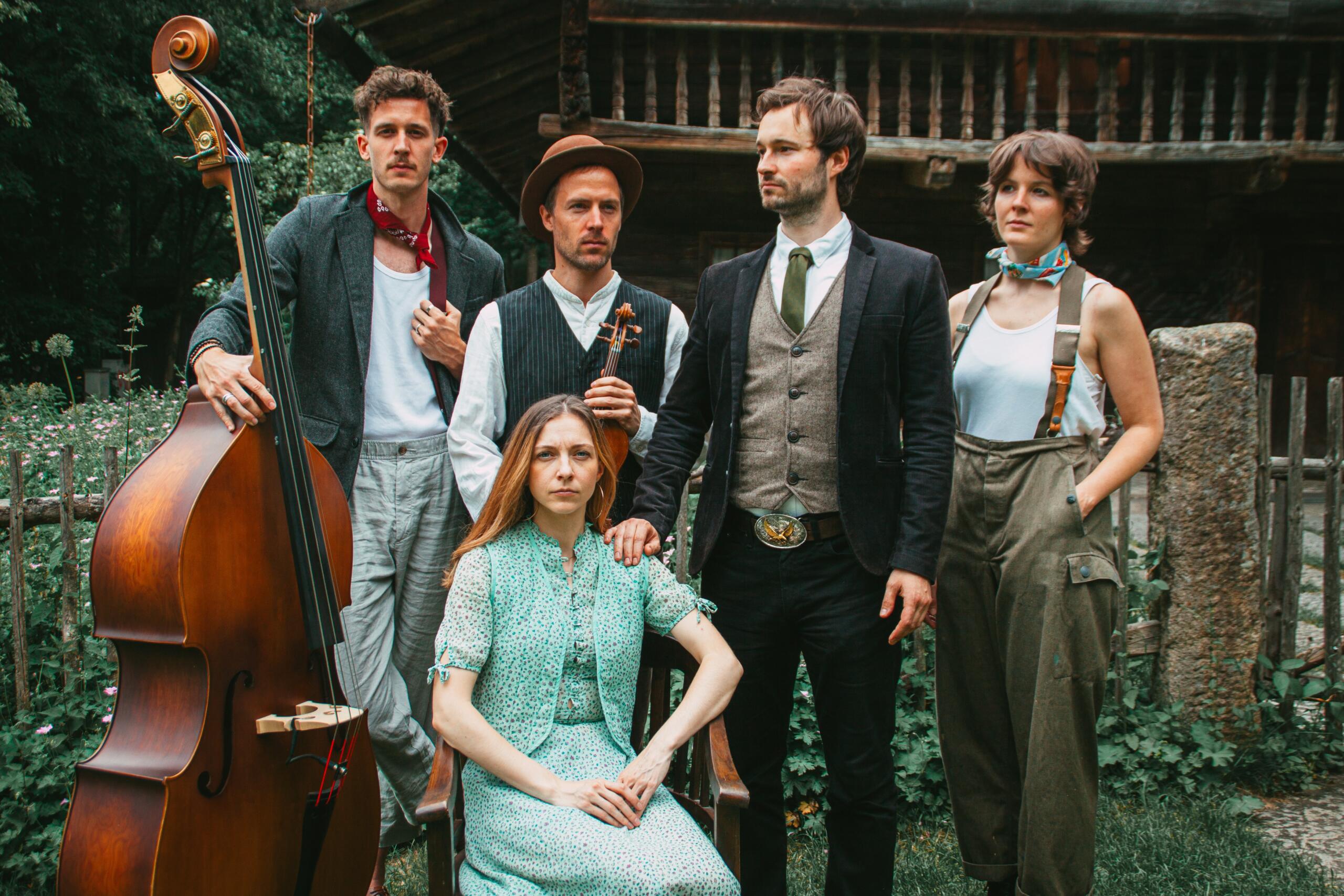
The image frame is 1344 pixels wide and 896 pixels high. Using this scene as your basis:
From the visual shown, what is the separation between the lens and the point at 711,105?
6.77 meters

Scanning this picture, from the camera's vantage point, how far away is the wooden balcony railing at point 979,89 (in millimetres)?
6719

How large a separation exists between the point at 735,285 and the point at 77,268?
19.0m

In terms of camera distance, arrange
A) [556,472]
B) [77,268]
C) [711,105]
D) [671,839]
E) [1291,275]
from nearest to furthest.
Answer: [671,839] → [556,472] → [711,105] → [1291,275] → [77,268]

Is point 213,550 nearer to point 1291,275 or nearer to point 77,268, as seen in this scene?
point 1291,275

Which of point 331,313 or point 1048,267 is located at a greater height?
point 1048,267

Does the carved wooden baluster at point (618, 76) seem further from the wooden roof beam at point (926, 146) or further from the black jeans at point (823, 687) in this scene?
the black jeans at point (823, 687)

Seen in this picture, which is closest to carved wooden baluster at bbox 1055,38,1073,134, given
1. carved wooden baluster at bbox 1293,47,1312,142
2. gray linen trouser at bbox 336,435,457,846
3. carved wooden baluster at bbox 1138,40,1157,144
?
carved wooden baluster at bbox 1138,40,1157,144

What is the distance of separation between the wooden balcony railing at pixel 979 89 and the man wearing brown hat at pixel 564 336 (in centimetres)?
416

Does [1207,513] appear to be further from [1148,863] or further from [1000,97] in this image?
[1000,97]

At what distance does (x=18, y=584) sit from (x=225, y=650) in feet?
5.56

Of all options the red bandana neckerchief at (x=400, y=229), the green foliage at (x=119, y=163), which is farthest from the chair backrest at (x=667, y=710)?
the green foliage at (x=119, y=163)

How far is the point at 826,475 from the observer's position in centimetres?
228

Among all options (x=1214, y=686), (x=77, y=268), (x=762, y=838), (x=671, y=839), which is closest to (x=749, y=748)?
(x=762, y=838)

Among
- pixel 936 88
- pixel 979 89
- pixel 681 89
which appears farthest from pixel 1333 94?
pixel 681 89
